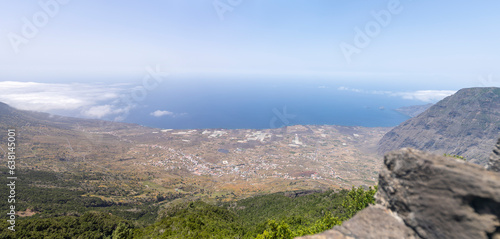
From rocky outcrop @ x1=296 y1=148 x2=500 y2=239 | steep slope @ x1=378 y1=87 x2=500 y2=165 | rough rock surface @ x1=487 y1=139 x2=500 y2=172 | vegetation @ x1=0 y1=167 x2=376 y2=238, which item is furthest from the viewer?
steep slope @ x1=378 y1=87 x2=500 y2=165

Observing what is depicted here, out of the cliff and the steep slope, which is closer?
the cliff

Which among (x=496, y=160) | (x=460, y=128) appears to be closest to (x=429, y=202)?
(x=496, y=160)

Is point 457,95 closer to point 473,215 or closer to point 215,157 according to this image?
point 215,157

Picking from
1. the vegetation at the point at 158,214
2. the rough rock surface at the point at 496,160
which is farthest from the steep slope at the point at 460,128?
the rough rock surface at the point at 496,160

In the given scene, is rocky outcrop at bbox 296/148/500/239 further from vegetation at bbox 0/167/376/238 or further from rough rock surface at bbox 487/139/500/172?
vegetation at bbox 0/167/376/238

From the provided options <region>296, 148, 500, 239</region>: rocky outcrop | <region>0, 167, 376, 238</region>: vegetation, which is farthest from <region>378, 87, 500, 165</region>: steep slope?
<region>296, 148, 500, 239</region>: rocky outcrop

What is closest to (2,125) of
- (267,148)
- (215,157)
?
(215,157)

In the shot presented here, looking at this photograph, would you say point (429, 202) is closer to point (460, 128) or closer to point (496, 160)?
point (496, 160)
